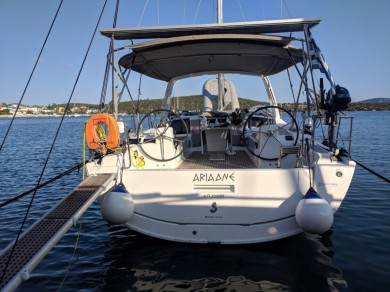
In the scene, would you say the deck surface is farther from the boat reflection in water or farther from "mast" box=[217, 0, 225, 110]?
"mast" box=[217, 0, 225, 110]

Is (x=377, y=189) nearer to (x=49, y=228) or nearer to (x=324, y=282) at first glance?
(x=324, y=282)

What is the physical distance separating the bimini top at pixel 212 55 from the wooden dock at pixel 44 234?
2.45 meters

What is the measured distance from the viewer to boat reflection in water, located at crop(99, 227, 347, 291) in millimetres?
4078

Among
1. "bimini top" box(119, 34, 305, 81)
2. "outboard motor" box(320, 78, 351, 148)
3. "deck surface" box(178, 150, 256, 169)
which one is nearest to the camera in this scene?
"outboard motor" box(320, 78, 351, 148)

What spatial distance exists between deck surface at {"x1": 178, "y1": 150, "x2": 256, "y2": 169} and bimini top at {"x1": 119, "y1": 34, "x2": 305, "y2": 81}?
2.03 m

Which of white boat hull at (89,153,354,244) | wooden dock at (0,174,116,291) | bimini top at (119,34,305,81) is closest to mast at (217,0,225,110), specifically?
bimini top at (119,34,305,81)

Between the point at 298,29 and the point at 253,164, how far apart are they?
2.37 m

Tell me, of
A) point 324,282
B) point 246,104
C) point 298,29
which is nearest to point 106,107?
point 298,29

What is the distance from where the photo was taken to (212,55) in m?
6.91

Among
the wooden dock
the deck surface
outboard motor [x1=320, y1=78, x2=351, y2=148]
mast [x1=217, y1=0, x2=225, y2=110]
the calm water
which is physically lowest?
the calm water

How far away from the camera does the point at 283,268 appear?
4391 mm

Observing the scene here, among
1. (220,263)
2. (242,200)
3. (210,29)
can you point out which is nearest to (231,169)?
(242,200)

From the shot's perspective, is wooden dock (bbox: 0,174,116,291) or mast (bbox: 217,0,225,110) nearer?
wooden dock (bbox: 0,174,116,291)

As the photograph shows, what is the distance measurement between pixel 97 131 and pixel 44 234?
230cm
